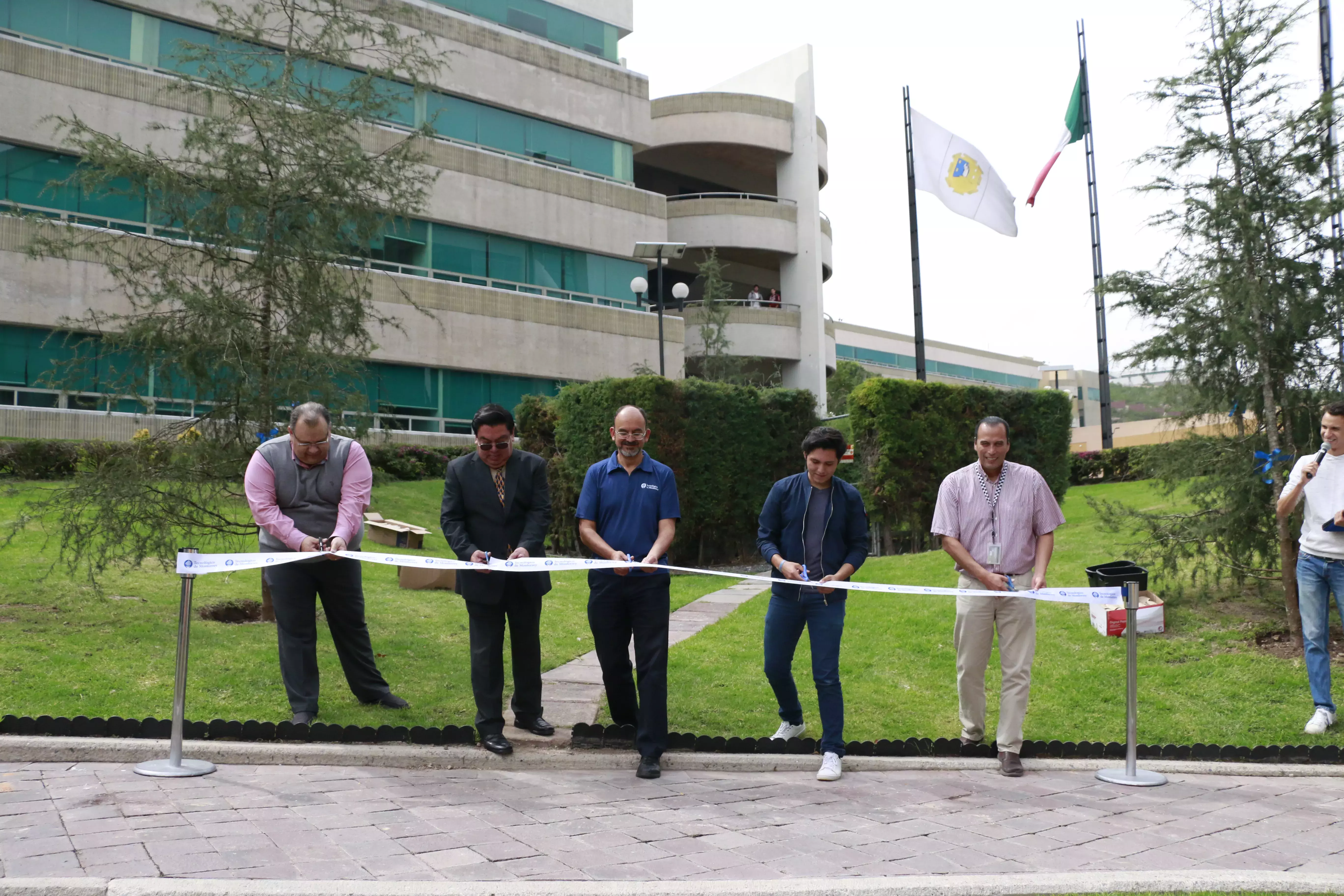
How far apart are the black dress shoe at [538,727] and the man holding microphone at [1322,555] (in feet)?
16.5

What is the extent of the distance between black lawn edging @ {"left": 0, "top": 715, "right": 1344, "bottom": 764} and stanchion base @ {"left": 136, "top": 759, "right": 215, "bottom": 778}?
28 centimetres

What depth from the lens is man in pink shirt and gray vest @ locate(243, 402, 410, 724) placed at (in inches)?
254

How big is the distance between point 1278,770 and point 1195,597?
4629 mm

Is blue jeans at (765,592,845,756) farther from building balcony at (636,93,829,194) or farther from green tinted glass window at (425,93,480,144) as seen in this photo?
building balcony at (636,93,829,194)

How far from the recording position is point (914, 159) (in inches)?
1058

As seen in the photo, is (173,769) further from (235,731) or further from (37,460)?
(37,460)

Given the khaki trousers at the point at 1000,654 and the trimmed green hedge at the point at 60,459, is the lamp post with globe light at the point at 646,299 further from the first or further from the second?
the khaki trousers at the point at 1000,654

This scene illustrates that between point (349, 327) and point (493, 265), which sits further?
point (493, 265)

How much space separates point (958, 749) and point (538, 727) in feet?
8.63

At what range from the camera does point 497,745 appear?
237 inches

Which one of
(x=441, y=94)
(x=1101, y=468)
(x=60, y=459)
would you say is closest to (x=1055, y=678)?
(x=441, y=94)

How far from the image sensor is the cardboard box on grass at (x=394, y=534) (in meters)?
15.1

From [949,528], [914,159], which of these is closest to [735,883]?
[949,528]

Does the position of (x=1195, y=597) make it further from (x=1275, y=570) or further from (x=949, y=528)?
(x=949, y=528)
